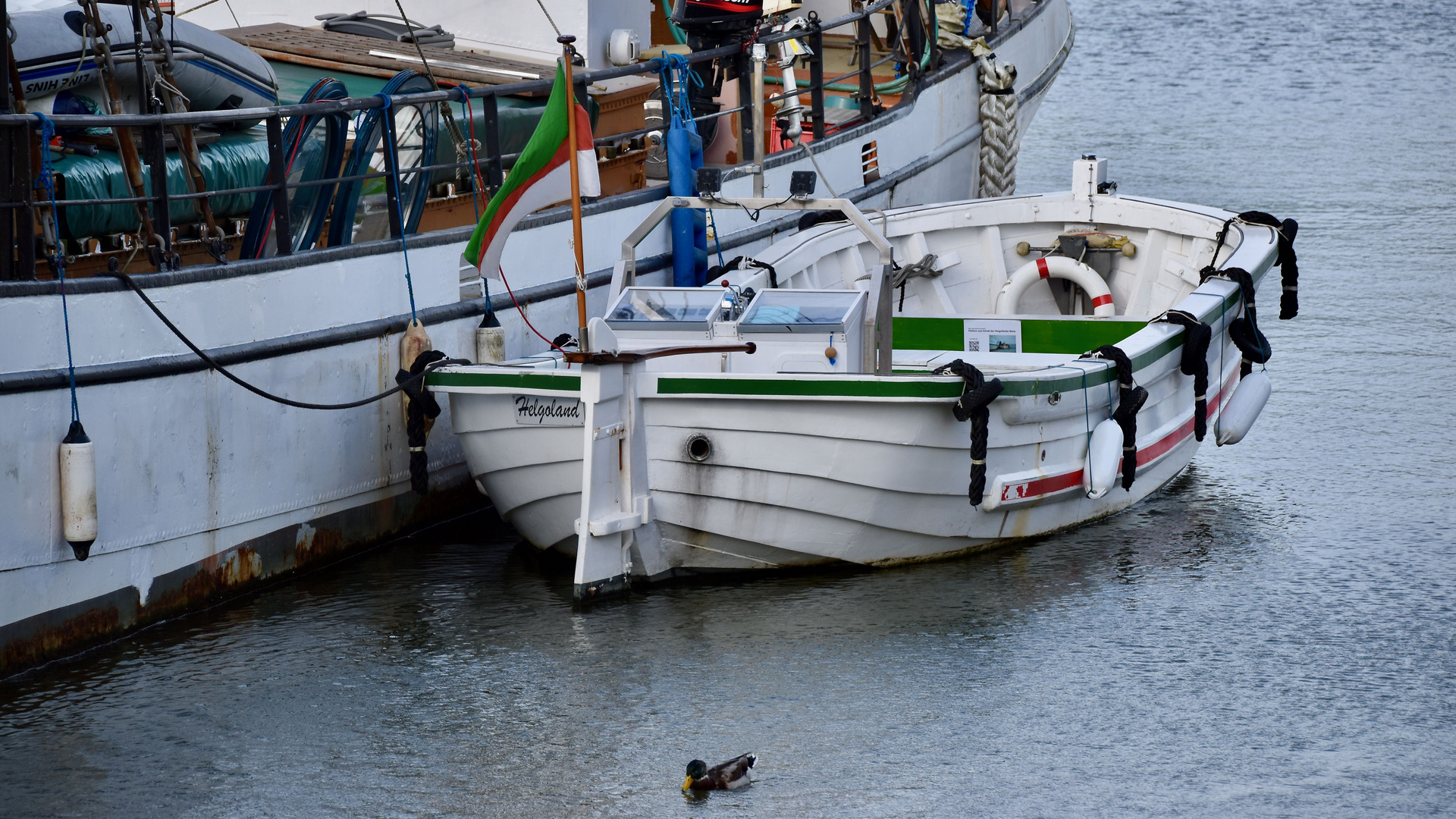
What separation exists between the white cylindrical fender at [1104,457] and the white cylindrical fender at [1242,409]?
144 cm

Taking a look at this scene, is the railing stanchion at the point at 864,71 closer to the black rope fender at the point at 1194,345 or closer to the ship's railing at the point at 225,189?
the ship's railing at the point at 225,189

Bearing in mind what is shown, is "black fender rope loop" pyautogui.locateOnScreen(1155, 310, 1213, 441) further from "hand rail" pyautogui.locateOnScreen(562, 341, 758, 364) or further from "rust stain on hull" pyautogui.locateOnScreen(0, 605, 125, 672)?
"rust stain on hull" pyautogui.locateOnScreen(0, 605, 125, 672)

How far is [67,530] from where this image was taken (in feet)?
23.0

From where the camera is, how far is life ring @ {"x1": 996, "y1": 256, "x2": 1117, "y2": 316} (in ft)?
35.7

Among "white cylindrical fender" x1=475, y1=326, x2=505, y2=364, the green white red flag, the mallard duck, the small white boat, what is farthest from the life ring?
the mallard duck

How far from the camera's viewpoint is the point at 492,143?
Answer: 29.7 ft

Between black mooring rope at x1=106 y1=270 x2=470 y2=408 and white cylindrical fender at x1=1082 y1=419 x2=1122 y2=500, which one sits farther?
white cylindrical fender at x1=1082 y1=419 x2=1122 y2=500

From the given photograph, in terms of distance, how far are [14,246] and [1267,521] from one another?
5976 millimetres

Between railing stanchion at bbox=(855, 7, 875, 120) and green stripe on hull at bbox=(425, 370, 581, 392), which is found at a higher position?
railing stanchion at bbox=(855, 7, 875, 120)

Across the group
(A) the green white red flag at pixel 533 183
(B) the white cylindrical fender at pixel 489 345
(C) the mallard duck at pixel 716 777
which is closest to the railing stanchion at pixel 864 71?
(B) the white cylindrical fender at pixel 489 345

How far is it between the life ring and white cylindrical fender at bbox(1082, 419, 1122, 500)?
2.52 metres

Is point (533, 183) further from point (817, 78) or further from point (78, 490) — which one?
point (817, 78)

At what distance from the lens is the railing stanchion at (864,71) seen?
12367 millimetres

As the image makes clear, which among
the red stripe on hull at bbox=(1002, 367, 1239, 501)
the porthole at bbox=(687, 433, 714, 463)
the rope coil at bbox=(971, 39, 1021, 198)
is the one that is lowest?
the red stripe on hull at bbox=(1002, 367, 1239, 501)
